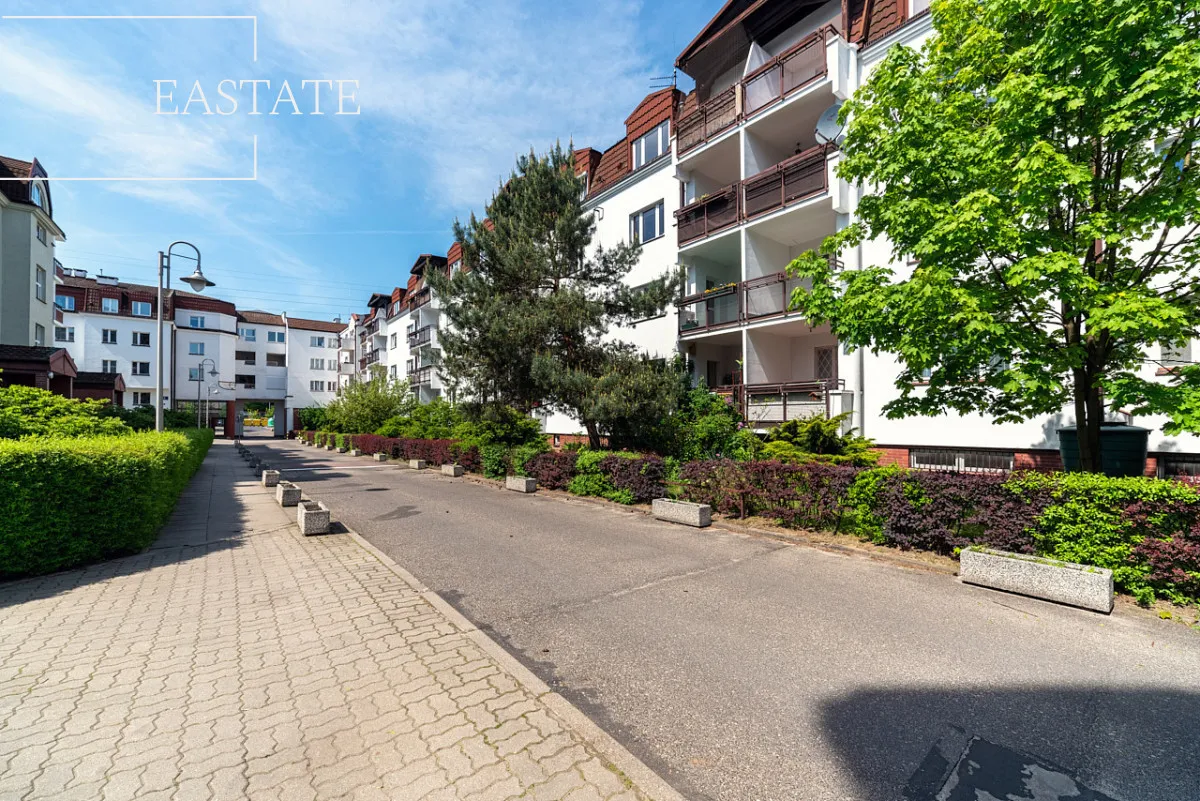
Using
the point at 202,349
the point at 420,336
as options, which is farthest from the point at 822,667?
the point at 202,349

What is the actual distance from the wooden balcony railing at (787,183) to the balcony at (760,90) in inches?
80.0

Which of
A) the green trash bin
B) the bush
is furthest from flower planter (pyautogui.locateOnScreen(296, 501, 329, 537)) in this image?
the green trash bin

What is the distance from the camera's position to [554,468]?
45.8ft

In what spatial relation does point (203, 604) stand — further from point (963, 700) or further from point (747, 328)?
point (747, 328)

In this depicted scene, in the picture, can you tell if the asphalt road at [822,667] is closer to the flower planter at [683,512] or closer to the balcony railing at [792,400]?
the flower planter at [683,512]

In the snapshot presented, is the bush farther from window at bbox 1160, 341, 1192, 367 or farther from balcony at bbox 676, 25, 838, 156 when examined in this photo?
window at bbox 1160, 341, 1192, 367

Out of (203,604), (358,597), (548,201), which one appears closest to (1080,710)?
(358,597)

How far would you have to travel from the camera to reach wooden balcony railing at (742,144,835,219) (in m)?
14.3

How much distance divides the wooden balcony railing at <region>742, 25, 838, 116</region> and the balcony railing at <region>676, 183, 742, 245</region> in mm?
2447

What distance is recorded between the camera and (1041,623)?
4.88 m

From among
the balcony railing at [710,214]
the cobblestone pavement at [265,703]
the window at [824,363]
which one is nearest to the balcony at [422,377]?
the balcony railing at [710,214]

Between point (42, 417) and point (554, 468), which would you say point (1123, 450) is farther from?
point (42, 417)

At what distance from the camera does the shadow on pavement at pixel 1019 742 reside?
2.71 m

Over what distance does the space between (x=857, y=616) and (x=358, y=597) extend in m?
5.11
